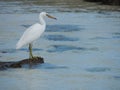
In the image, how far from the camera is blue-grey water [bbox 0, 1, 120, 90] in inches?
456

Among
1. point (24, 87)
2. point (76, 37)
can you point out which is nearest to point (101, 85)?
point (24, 87)

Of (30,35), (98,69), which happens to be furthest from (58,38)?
(98,69)

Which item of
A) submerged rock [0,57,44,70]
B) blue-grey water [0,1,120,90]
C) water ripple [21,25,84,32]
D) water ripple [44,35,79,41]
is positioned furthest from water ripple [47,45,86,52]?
water ripple [21,25,84,32]

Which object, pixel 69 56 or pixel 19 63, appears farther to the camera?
pixel 69 56

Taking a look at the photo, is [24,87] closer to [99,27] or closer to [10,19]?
[99,27]

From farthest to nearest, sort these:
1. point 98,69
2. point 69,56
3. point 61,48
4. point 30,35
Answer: point 61,48, point 69,56, point 30,35, point 98,69

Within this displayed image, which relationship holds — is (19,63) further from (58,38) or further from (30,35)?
Answer: (58,38)

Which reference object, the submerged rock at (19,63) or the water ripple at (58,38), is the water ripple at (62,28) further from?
the submerged rock at (19,63)

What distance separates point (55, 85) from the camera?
1130cm

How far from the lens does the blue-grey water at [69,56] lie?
11570 millimetres

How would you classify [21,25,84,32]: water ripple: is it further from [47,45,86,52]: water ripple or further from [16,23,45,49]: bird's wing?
[16,23,45,49]: bird's wing

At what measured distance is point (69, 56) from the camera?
15.8 metres

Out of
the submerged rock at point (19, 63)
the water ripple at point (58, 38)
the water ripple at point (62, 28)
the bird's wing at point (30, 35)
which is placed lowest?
the water ripple at point (62, 28)

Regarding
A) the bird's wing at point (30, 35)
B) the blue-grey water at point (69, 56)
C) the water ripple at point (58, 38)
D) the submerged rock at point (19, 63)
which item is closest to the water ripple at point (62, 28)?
the blue-grey water at point (69, 56)
